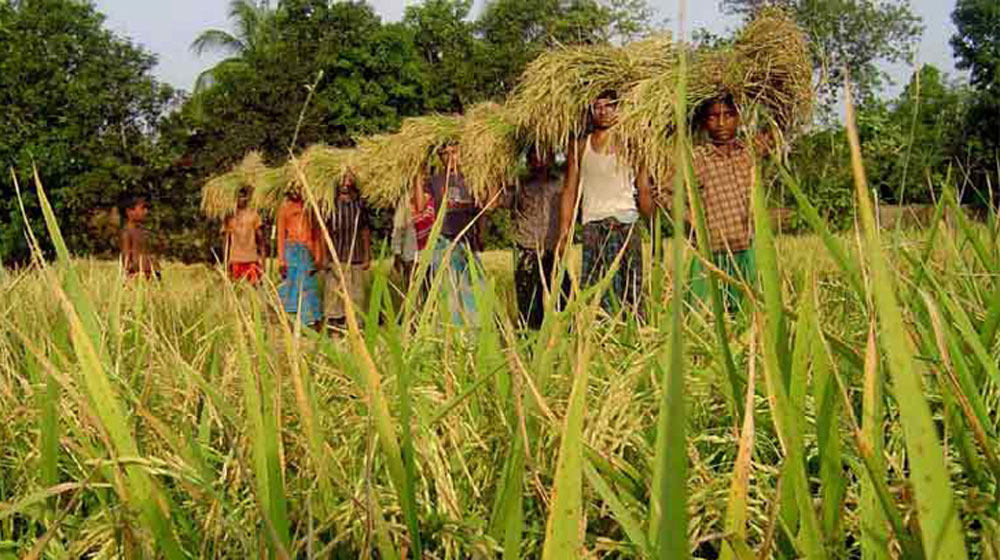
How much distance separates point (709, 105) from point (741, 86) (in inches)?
6.1

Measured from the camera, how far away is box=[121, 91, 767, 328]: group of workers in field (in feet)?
9.56

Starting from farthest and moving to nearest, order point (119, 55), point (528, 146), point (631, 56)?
point (119, 55) < point (528, 146) < point (631, 56)

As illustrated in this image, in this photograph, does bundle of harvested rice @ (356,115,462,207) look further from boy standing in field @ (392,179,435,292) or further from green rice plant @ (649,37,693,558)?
green rice plant @ (649,37,693,558)

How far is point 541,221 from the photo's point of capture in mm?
4945

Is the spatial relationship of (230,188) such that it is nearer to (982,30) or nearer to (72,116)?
(982,30)

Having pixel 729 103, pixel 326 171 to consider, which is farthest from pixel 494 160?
pixel 326 171

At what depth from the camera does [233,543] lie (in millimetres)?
820

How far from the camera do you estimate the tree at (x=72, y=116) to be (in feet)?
62.5

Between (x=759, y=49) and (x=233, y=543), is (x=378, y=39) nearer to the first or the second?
(x=759, y=49)

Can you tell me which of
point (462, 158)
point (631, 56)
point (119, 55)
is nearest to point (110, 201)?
point (119, 55)

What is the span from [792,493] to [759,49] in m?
3.53

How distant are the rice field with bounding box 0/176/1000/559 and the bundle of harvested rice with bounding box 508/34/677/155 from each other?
3.33 meters

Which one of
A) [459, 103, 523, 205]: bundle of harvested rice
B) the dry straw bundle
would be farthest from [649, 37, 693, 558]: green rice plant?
the dry straw bundle

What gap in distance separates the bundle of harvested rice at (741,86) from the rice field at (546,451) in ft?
8.62
